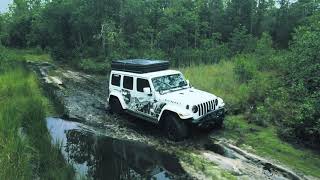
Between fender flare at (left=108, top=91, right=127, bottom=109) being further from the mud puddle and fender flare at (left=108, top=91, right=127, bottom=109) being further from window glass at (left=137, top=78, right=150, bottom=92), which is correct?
the mud puddle

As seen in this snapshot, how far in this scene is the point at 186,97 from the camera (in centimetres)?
1121

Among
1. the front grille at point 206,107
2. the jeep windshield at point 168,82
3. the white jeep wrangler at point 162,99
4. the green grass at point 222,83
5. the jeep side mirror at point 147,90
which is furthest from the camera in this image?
the green grass at point 222,83

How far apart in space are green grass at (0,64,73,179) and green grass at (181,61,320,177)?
17.7ft

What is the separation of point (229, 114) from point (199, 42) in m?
19.3

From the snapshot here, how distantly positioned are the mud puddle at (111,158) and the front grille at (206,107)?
1795 millimetres

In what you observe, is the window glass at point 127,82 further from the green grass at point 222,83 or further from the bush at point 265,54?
the bush at point 265,54

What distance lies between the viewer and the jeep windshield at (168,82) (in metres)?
12.0

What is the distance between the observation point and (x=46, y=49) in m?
43.4

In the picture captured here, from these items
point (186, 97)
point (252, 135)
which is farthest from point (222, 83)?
point (186, 97)

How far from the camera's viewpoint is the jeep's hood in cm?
1094

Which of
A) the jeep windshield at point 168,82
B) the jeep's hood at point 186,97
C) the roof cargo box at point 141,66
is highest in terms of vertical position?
the roof cargo box at point 141,66

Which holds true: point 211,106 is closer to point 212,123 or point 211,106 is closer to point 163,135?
point 212,123

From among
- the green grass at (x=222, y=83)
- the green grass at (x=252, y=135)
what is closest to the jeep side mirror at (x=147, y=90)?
the green grass at (x=252, y=135)

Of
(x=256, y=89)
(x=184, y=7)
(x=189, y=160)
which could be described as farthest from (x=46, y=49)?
(x=189, y=160)
